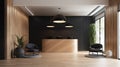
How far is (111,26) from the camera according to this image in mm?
11914

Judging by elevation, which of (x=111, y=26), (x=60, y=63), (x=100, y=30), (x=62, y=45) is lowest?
(x=60, y=63)

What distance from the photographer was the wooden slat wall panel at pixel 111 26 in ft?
36.9

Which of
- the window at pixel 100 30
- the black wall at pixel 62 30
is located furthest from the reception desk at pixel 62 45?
the black wall at pixel 62 30

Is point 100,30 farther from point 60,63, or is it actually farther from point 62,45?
point 60,63

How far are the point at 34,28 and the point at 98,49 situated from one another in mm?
7311

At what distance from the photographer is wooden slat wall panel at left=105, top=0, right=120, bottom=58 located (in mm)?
11253

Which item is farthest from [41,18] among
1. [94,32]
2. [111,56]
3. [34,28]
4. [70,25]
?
[111,56]

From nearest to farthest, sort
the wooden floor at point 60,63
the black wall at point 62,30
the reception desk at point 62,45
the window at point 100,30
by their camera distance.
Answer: the wooden floor at point 60,63 < the window at point 100,30 < the reception desk at point 62,45 < the black wall at point 62,30

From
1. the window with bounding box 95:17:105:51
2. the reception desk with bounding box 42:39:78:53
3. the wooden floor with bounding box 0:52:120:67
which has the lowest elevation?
the wooden floor with bounding box 0:52:120:67

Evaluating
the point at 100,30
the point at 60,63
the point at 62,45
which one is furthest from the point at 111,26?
the point at 62,45

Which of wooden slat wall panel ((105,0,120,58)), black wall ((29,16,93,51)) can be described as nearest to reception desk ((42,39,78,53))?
black wall ((29,16,93,51))

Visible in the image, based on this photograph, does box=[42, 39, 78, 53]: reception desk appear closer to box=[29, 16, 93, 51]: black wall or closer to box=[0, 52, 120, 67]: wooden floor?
box=[29, 16, 93, 51]: black wall

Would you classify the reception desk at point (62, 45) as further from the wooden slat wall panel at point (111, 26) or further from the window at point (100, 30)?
the wooden slat wall panel at point (111, 26)

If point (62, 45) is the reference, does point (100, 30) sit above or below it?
above
